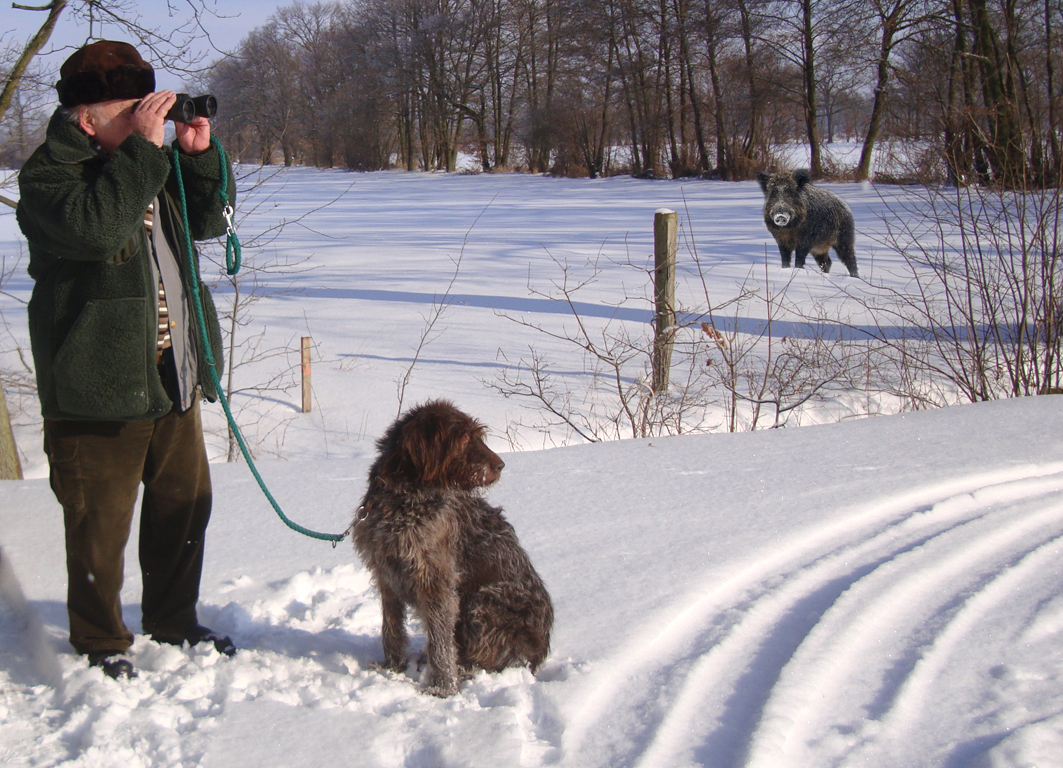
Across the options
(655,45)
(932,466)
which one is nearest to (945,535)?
(932,466)

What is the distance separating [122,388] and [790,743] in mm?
2111

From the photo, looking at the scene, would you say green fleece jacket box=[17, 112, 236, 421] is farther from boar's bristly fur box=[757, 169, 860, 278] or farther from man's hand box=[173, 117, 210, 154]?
boar's bristly fur box=[757, 169, 860, 278]

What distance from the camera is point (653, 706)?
2.30 m

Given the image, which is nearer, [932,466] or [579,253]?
[932,466]

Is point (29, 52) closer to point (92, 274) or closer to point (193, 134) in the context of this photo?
point (193, 134)

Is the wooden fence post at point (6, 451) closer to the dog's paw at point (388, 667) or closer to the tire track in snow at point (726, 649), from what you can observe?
the dog's paw at point (388, 667)

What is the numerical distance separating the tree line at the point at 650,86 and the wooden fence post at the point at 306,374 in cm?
167

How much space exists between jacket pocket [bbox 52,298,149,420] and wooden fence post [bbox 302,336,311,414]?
470cm

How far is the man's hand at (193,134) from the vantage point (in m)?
2.34

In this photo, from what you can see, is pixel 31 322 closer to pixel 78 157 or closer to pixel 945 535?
pixel 78 157

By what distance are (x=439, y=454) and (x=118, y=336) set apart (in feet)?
3.15

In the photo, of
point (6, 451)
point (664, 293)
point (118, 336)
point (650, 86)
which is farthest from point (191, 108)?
point (650, 86)

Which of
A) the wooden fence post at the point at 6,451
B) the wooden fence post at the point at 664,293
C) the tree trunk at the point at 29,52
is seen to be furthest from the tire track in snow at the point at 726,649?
the tree trunk at the point at 29,52

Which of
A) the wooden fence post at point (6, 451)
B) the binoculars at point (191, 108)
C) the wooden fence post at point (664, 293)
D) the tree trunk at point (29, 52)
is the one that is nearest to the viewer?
the binoculars at point (191, 108)
